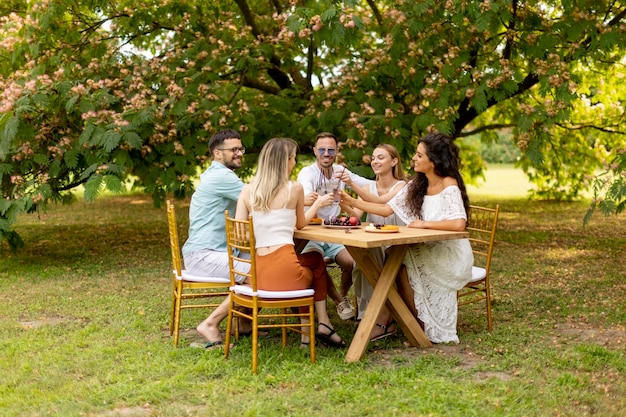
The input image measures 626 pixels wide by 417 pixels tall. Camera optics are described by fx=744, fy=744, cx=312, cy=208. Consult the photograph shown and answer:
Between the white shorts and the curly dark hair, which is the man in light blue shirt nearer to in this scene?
the white shorts

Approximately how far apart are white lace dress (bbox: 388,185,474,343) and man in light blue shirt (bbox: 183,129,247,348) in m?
1.42

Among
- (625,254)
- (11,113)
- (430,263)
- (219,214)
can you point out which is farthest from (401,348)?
(625,254)

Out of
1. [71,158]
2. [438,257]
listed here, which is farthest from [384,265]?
[71,158]

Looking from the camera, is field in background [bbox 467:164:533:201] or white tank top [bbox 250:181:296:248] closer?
white tank top [bbox 250:181:296:248]

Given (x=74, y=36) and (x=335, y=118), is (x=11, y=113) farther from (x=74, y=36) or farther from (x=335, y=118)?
(x=335, y=118)

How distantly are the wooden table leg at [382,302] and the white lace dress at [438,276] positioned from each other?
0.15m

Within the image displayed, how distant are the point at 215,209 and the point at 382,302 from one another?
1.53 metres

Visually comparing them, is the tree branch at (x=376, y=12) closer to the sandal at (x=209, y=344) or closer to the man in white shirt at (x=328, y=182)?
the man in white shirt at (x=328, y=182)

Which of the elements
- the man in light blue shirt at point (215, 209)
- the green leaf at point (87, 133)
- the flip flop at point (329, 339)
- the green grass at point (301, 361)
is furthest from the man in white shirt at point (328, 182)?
the green leaf at point (87, 133)

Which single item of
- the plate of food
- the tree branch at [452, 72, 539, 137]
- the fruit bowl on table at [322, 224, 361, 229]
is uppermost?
the tree branch at [452, 72, 539, 137]

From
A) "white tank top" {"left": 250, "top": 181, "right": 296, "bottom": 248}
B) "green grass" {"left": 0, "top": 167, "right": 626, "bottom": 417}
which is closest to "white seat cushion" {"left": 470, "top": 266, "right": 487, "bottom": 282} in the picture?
"green grass" {"left": 0, "top": 167, "right": 626, "bottom": 417}

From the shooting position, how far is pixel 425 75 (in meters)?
9.05

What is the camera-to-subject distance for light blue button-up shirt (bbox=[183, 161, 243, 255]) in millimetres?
5727

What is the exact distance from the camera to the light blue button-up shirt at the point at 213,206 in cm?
573
